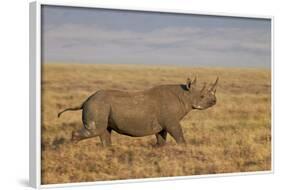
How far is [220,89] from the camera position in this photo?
7.25 meters

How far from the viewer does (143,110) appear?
22.6 ft

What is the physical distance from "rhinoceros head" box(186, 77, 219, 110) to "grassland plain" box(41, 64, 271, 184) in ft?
0.18

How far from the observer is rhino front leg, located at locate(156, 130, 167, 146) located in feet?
22.9

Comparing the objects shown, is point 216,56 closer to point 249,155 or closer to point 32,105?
point 249,155

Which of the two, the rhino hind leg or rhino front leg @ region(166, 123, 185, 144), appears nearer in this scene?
the rhino hind leg

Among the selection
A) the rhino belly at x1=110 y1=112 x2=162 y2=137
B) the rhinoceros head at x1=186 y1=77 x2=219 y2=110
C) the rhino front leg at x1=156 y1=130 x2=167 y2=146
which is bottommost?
the rhino front leg at x1=156 y1=130 x2=167 y2=146

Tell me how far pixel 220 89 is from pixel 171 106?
536mm

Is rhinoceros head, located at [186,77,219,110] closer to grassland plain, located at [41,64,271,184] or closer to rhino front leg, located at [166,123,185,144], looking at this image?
grassland plain, located at [41,64,271,184]

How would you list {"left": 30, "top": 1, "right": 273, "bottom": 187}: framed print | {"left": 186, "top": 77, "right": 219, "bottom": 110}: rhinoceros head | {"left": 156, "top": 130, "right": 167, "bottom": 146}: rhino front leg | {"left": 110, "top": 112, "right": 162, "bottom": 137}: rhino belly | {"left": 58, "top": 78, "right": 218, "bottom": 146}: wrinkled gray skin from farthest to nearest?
{"left": 186, "top": 77, "right": 219, "bottom": 110}: rhinoceros head → {"left": 156, "top": 130, "right": 167, "bottom": 146}: rhino front leg → {"left": 110, "top": 112, "right": 162, "bottom": 137}: rhino belly → {"left": 58, "top": 78, "right": 218, "bottom": 146}: wrinkled gray skin → {"left": 30, "top": 1, "right": 273, "bottom": 187}: framed print

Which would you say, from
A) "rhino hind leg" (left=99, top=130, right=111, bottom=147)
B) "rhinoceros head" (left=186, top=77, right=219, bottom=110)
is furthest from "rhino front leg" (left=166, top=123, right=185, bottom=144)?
"rhino hind leg" (left=99, top=130, right=111, bottom=147)

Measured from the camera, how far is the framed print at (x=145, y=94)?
21.4 ft

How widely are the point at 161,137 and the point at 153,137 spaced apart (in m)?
0.08

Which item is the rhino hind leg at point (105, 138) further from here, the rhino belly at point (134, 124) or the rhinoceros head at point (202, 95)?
the rhinoceros head at point (202, 95)

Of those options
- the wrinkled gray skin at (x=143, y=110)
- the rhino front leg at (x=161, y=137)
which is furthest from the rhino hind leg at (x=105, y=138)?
the rhino front leg at (x=161, y=137)
